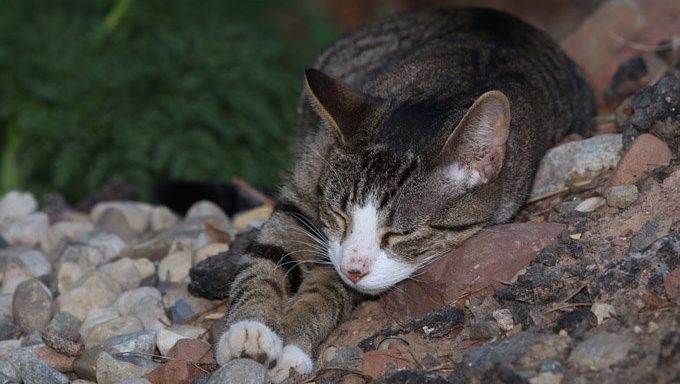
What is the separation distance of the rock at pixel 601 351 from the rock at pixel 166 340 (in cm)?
149

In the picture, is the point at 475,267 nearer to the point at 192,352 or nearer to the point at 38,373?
the point at 192,352

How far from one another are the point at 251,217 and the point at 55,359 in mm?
1550

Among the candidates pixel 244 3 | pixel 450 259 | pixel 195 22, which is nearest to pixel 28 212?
pixel 195 22

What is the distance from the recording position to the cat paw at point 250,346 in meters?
3.75

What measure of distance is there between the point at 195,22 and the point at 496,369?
499cm

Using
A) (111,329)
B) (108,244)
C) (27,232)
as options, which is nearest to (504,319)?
(111,329)

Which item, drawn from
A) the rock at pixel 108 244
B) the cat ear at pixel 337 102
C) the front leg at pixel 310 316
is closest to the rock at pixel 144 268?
the rock at pixel 108 244

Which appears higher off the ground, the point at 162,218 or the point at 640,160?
the point at 640,160

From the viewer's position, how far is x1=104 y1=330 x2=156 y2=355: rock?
4.01 m

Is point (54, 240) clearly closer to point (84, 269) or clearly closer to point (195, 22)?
point (84, 269)

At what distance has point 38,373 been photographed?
3.83 m

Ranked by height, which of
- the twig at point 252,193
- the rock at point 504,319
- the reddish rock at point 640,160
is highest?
the reddish rock at point 640,160

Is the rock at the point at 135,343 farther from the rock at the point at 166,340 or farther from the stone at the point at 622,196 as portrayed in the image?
the stone at the point at 622,196

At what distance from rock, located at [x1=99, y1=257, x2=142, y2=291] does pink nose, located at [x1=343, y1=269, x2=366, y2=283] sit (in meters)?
1.32
